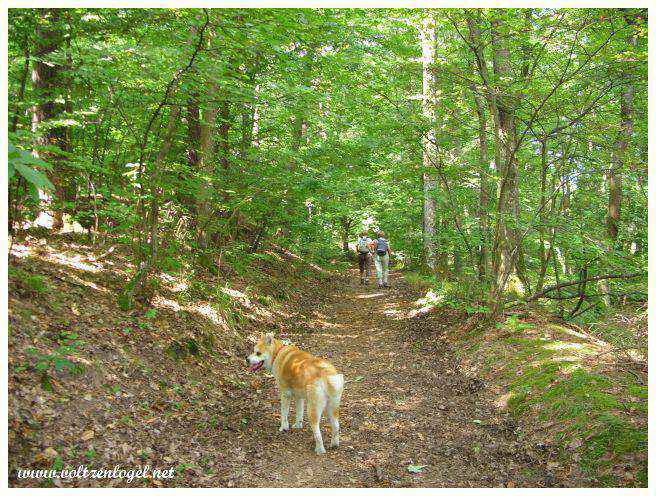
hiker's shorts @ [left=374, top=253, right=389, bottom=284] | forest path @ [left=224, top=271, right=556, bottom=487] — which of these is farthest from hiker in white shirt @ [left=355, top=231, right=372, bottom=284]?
forest path @ [left=224, top=271, right=556, bottom=487]

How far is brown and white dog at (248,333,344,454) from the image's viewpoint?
15.5 ft

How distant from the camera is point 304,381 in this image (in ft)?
16.2

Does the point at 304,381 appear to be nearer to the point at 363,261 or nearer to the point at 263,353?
the point at 263,353

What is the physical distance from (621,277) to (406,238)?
15310 mm

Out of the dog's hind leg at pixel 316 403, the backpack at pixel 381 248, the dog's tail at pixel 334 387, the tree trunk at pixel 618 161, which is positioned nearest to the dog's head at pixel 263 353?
the dog's hind leg at pixel 316 403

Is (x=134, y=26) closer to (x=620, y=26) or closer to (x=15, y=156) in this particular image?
(x=15, y=156)

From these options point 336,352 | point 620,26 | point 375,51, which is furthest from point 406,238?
point 620,26

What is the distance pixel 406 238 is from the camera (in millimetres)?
22000

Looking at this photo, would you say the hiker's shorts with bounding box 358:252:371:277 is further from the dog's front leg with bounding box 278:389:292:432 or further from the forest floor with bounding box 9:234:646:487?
the dog's front leg with bounding box 278:389:292:432

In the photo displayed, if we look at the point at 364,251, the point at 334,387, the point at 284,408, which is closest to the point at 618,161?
the point at 334,387

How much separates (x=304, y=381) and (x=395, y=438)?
4.54 ft

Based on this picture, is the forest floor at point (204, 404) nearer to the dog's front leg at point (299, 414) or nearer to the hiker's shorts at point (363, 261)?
the dog's front leg at point (299, 414)

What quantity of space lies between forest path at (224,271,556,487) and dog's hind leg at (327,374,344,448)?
0.60ft

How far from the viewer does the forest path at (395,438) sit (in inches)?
173
